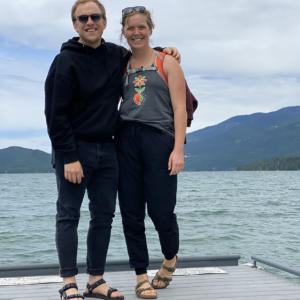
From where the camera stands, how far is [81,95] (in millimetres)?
3191

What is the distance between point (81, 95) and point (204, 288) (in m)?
1.99

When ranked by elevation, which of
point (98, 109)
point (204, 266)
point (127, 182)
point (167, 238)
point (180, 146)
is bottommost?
point (204, 266)

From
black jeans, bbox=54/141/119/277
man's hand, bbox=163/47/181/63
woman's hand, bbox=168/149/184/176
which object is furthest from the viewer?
man's hand, bbox=163/47/181/63

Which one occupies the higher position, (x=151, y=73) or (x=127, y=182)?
(x=151, y=73)

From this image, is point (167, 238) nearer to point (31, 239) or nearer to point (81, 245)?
point (81, 245)

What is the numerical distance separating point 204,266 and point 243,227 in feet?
54.4

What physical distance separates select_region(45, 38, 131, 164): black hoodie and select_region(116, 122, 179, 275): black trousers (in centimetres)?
19

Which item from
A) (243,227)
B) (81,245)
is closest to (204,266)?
(81,245)

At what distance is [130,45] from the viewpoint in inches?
135

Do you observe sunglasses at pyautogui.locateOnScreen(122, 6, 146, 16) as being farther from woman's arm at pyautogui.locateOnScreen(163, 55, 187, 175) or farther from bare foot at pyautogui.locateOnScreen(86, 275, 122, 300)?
bare foot at pyautogui.locateOnScreen(86, 275, 122, 300)

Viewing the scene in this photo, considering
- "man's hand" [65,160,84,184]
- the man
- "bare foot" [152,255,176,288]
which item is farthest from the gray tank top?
"bare foot" [152,255,176,288]

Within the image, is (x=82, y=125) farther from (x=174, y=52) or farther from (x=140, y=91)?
(x=174, y=52)

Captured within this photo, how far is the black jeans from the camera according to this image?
319 cm

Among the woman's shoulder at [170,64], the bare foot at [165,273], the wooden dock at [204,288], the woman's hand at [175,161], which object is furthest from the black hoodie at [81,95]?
the wooden dock at [204,288]
